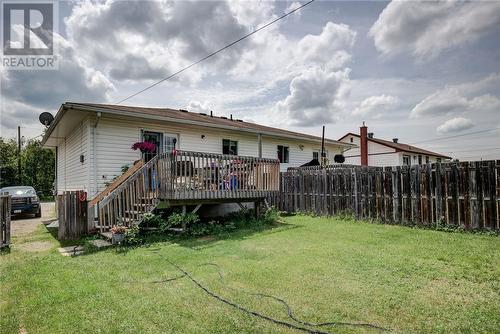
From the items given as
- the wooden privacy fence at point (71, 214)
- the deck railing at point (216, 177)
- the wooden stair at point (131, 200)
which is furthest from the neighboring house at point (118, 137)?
the deck railing at point (216, 177)

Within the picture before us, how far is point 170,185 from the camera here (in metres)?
7.13

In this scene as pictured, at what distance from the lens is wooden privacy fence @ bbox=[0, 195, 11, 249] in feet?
20.7

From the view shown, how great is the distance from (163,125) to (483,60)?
11.7 metres

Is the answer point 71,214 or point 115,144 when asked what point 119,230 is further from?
point 115,144

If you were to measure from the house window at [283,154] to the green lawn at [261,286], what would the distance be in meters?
9.87

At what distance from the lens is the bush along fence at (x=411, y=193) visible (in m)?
6.93

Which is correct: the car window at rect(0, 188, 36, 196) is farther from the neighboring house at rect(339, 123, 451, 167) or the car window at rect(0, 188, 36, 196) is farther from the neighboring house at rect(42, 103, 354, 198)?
the neighboring house at rect(339, 123, 451, 167)

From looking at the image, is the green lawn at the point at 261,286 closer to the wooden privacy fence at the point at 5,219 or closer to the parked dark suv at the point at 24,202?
the wooden privacy fence at the point at 5,219

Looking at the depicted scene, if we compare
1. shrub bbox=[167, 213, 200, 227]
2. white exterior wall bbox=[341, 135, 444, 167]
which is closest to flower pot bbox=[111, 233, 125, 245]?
shrub bbox=[167, 213, 200, 227]

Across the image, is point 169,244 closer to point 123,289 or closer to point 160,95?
point 123,289

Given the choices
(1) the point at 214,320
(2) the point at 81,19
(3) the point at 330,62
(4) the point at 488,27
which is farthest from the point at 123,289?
(4) the point at 488,27

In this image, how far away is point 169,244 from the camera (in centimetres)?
659

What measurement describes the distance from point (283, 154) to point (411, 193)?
8.61 meters

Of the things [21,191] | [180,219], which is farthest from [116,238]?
[21,191]
